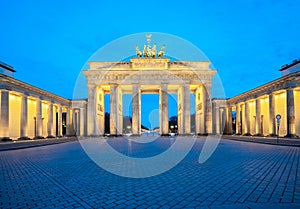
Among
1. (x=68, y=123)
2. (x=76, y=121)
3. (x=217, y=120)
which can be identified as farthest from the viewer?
(x=76, y=121)

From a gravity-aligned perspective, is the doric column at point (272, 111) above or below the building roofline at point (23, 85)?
below

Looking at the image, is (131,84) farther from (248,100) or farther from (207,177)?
(207,177)

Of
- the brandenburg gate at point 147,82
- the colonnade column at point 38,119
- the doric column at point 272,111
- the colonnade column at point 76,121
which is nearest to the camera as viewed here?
the doric column at point 272,111

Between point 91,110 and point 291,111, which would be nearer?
point 291,111

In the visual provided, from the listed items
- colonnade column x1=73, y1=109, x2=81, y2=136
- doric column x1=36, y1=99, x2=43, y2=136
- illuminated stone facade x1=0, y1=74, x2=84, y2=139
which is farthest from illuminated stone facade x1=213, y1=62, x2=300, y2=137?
doric column x1=36, y1=99, x2=43, y2=136

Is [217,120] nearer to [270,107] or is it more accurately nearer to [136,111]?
[270,107]

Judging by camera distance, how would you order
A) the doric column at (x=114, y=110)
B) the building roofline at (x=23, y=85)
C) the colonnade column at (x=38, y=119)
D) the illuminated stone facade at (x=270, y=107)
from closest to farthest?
the building roofline at (x=23, y=85) < the illuminated stone facade at (x=270, y=107) < the colonnade column at (x=38, y=119) < the doric column at (x=114, y=110)

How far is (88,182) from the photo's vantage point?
262 inches

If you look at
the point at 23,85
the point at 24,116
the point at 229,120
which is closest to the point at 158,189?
the point at 23,85

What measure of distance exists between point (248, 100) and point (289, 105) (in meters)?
12.1

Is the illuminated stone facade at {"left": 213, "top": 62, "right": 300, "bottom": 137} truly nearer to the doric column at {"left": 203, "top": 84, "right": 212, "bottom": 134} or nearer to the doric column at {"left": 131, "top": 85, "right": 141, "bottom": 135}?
the doric column at {"left": 203, "top": 84, "right": 212, "bottom": 134}

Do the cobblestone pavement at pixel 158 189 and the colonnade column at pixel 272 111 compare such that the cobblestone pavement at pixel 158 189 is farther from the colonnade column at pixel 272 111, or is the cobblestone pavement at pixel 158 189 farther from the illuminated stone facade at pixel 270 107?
the colonnade column at pixel 272 111

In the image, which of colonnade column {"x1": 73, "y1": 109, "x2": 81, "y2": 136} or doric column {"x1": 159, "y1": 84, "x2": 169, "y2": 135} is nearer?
doric column {"x1": 159, "y1": 84, "x2": 169, "y2": 135}

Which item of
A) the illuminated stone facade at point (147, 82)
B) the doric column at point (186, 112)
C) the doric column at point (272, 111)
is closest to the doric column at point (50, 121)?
the illuminated stone facade at point (147, 82)
